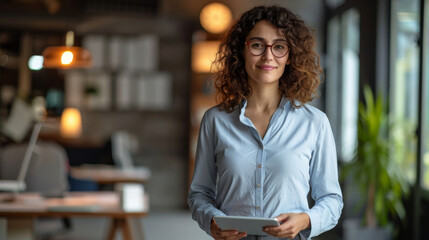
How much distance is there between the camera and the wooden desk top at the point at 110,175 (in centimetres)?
616

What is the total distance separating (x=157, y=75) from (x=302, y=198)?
756cm

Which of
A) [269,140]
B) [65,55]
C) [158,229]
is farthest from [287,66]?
[158,229]

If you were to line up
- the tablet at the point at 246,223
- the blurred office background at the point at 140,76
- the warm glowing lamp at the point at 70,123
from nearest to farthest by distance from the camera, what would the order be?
the tablet at the point at 246,223 < the blurred office background at the point at 140,76 < the warm glowing lamp at the point at 70,123

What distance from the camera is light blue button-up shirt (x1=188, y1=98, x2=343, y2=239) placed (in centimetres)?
182

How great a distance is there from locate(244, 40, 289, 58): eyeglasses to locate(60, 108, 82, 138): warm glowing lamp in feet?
23.9

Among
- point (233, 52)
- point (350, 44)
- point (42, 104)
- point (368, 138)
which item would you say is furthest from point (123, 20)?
point (233, 52)

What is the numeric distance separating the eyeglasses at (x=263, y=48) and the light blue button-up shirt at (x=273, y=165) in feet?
0.48

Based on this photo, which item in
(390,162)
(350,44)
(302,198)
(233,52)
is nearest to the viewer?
(302,198)

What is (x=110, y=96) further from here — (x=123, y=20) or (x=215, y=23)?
(x=215, y=23)

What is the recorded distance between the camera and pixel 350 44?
7664 millimetres

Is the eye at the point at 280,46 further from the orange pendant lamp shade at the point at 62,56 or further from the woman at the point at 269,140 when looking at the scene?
the orange pendant lamp shade at the point at 62,56

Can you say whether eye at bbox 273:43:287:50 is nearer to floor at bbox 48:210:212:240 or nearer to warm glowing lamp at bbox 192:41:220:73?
floor at bbox 48:210:212:240

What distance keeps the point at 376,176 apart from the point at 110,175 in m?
2.61

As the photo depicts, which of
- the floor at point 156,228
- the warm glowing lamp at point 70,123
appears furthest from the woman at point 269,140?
the warm glowing lamp at point 70,123
